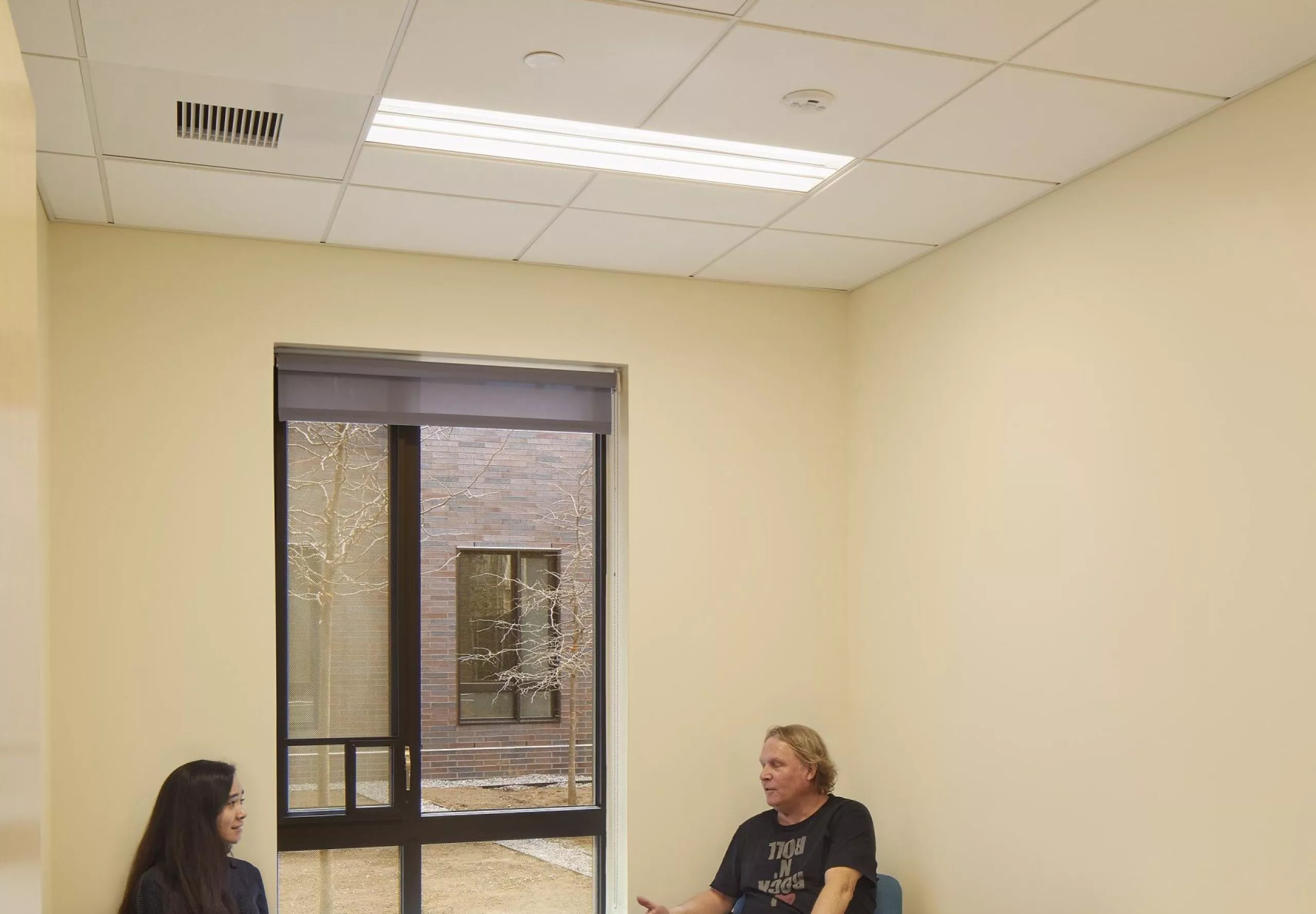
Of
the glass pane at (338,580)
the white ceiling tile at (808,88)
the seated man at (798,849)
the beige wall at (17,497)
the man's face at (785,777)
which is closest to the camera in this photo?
the beige wall at (17,497)

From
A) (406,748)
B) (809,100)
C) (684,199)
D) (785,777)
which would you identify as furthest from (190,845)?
(809,100)

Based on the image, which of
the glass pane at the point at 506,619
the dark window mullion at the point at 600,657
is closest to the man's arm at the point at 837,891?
the dark window mullion at the point at 600,657

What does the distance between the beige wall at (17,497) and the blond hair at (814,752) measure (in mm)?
2891

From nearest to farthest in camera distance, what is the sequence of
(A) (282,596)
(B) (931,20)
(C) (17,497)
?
1. (C) (17,497)
2. (B) (931,20)
3. (A) (282,596)

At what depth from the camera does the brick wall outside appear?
4.48 m

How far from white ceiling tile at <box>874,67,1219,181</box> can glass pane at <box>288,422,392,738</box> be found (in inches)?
91.7

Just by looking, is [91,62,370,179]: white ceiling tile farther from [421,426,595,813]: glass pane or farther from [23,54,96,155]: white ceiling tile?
[421,426,595,813]: glass pane

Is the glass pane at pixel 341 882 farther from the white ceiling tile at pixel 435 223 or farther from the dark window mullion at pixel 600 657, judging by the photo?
the white ceiling tile at pixel 435 223

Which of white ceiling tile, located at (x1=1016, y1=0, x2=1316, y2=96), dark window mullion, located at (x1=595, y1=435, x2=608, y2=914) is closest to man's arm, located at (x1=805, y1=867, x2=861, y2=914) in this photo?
dark window mullion, located at (x1=595, y1=435, x2=608, y2=914)

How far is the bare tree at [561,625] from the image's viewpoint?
457 cm

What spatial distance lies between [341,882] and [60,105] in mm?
2870

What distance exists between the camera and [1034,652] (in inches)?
140

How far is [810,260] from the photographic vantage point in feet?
14.3

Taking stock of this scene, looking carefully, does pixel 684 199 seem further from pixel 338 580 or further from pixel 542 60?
pixel 338 580
